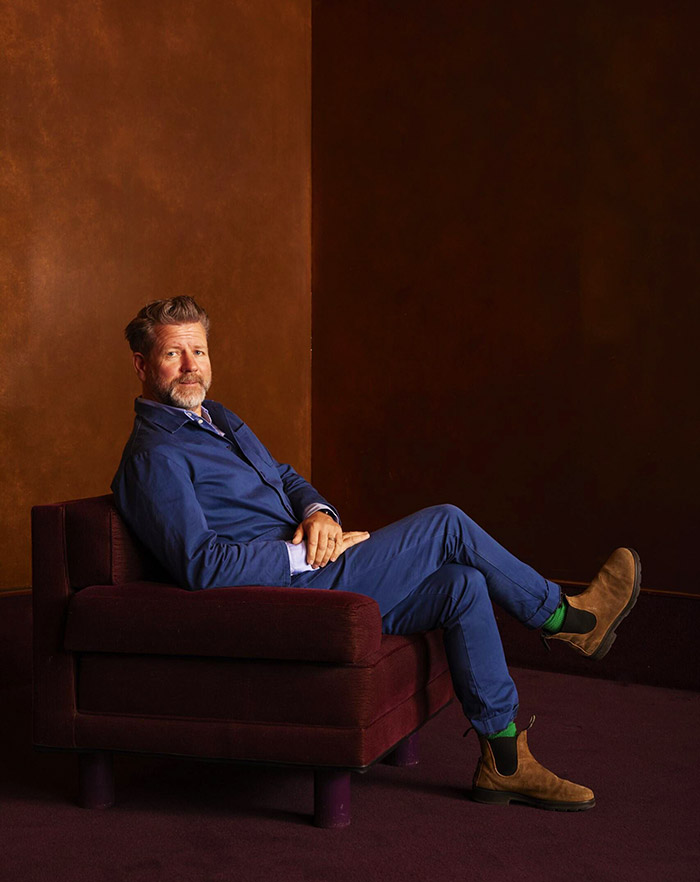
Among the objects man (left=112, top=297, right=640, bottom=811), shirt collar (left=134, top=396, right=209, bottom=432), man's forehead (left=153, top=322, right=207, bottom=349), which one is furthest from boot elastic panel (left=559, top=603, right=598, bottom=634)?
man's forehead (left=153, top=322, right=207, bottom=349)

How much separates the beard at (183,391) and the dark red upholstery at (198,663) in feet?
1.22

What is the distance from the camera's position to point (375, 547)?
8.53 feet

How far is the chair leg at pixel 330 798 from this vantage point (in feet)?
7.89

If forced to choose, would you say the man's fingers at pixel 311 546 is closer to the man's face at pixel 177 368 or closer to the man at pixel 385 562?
the man at pixel 385 562

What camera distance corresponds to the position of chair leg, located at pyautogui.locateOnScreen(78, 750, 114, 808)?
2.56 meters

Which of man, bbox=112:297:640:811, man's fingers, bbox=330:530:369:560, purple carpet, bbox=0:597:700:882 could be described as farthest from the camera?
man's fingers, bbox=330:530:369:560

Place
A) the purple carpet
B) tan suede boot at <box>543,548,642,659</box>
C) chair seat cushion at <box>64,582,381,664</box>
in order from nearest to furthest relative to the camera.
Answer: the purple carpet < chair seat cushion at <box>64,582,381,664</box> < tan suede boot at <box>543,548,642,659</box>

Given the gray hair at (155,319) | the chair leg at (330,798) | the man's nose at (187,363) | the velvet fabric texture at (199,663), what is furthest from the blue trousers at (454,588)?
the gray hair at (155,319)

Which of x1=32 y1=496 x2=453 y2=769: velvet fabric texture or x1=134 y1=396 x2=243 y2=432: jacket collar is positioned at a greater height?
x1=134 y1=396 x2=243 y2=432: jacket collar

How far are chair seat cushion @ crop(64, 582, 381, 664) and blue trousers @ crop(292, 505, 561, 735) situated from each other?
21 cm

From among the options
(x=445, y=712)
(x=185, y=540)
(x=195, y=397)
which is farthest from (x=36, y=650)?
(x=445, y=712)

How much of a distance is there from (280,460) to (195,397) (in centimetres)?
194

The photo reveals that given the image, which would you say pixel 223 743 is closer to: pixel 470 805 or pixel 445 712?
pixel 470 805

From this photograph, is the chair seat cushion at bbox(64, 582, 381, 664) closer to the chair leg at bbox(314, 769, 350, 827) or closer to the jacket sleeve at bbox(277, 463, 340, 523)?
the chair leg at bbox(314, 769, 350, 827)
